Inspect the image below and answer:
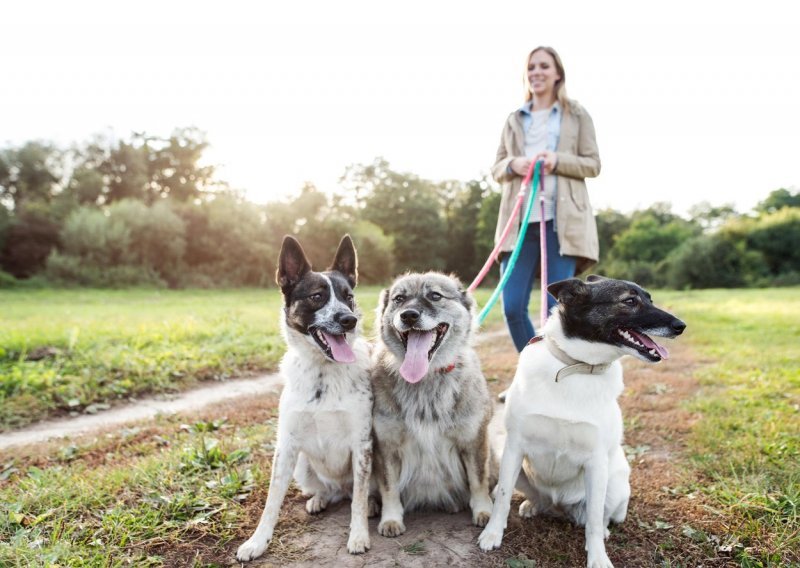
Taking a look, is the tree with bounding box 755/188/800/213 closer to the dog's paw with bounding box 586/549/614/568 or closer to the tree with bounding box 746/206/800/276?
the tree with bounding box 746/206/800/276

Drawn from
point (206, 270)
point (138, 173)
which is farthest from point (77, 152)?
point (206, 270)

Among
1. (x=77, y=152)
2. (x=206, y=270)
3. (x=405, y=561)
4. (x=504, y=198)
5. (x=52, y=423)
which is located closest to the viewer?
(x=405, y=561)

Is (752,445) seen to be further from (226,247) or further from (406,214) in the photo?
(406,214)

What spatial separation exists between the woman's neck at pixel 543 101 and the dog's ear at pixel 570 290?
249 cm

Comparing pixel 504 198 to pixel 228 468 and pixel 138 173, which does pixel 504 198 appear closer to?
pixel 228 468

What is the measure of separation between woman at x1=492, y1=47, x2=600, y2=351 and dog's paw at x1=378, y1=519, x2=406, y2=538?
236 centimetres

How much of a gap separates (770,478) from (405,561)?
258 cm

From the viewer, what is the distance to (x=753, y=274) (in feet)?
139

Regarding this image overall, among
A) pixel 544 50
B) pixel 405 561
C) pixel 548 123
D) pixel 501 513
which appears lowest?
pixel 405 561

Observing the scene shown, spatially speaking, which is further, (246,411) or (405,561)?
(246,411)

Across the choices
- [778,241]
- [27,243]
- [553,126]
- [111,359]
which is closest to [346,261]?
[553,126]

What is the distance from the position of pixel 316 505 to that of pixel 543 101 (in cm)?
402

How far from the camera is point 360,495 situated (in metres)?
3.14

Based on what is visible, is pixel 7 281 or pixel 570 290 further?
pixel 7 281
